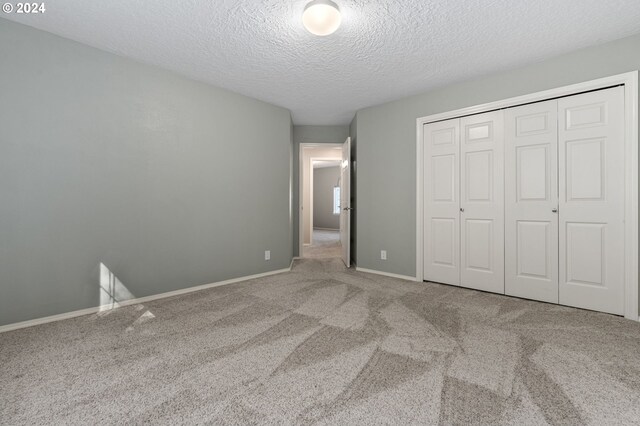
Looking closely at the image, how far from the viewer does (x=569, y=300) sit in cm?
275

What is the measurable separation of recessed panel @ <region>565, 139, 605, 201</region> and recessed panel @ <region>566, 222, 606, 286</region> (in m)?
0.29

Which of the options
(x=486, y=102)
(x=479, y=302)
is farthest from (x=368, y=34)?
(x=479, y=302)

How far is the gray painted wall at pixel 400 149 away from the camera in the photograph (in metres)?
2.88

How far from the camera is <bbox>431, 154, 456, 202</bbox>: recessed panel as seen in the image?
3.50 m

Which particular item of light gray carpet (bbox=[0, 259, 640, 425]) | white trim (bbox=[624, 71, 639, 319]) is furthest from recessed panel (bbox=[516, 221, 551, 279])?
white trim (bbox=[624, 71, 639, 319])

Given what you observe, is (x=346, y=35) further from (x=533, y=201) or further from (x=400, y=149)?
(x=533, y=201)

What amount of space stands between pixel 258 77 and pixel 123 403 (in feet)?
10.3

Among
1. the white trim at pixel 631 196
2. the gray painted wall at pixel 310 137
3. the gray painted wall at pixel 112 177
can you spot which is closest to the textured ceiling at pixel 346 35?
the gray painted wall at pixel 112 177

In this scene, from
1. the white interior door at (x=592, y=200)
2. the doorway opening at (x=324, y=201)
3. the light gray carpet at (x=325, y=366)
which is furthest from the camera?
the doorway opening at (x=324, y=201)

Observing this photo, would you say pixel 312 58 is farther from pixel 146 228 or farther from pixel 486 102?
pixel 146 228

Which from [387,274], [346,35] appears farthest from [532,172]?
[346,35]

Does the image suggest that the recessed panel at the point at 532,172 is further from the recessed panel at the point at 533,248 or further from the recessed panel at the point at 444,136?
the recessed panel at the point at 444,136

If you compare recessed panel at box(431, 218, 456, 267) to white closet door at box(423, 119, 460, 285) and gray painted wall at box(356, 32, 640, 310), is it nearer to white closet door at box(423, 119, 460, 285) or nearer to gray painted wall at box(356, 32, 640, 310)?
white closet door at box(423, 119, 460, 285)

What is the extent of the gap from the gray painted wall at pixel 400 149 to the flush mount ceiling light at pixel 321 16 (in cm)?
201
